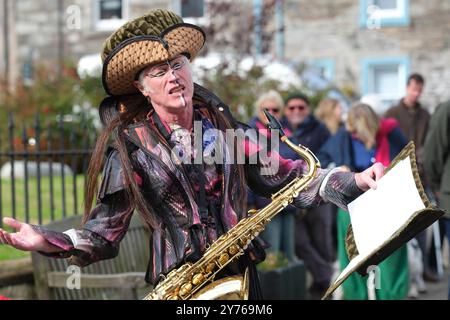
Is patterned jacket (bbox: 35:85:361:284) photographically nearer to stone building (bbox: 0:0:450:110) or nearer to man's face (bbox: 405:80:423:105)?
man's face (bbox: 405:80:423:105)

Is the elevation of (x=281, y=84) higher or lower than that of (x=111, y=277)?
higher

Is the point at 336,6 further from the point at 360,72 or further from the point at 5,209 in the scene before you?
the point at 5,209

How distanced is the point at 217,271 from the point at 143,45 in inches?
35.6

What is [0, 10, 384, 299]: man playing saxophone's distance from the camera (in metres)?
4.16

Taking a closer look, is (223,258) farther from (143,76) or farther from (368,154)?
(368,154)

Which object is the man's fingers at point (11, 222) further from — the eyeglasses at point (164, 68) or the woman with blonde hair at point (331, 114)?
the woman with blonde hair at point (331, 114)

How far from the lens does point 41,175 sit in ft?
43.2

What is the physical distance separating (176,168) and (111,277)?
2784 mm

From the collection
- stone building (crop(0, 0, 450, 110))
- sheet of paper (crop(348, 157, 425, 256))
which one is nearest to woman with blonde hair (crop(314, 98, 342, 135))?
sheet of paper (crop(348, 157, 425, 256))

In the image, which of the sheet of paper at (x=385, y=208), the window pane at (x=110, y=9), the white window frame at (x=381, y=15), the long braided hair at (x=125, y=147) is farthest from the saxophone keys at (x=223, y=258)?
the window pane at (x=110, y=9)

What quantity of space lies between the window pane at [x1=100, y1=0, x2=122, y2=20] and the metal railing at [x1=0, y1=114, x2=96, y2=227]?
8104 millimetres

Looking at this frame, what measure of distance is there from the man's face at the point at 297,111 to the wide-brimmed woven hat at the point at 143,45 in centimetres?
605
